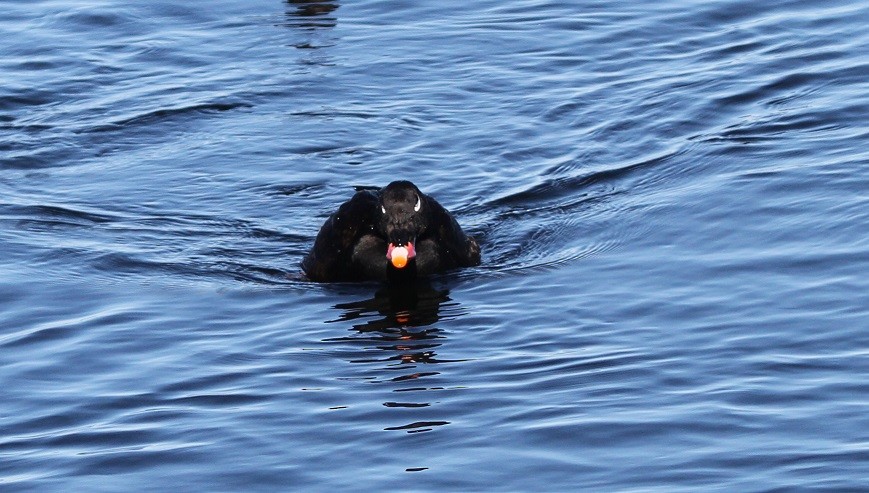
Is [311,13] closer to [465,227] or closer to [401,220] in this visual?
[465,227]

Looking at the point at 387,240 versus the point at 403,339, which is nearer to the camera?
the point at 403,339

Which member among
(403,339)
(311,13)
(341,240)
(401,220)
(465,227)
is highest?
(311,13)

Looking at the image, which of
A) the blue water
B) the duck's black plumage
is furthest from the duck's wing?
the blue water

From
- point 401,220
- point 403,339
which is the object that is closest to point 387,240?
point 401,220

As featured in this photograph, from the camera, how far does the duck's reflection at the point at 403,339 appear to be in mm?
11070

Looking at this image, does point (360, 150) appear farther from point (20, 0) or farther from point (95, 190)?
point (20, 0)

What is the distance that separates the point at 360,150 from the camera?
57.0 feet

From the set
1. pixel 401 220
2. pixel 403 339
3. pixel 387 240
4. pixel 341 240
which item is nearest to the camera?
pixel 403 339

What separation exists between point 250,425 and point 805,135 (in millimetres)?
8162

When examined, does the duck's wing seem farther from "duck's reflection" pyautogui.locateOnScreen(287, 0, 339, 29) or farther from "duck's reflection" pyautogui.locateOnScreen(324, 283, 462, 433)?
"duck's reflection" pyautogui.locateOnScreen(287, 0, 339, 29)

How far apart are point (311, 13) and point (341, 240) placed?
9431mm

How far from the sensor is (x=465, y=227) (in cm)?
1535

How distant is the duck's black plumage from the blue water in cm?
21

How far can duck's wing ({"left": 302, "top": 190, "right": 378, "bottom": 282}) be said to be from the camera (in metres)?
14.0
